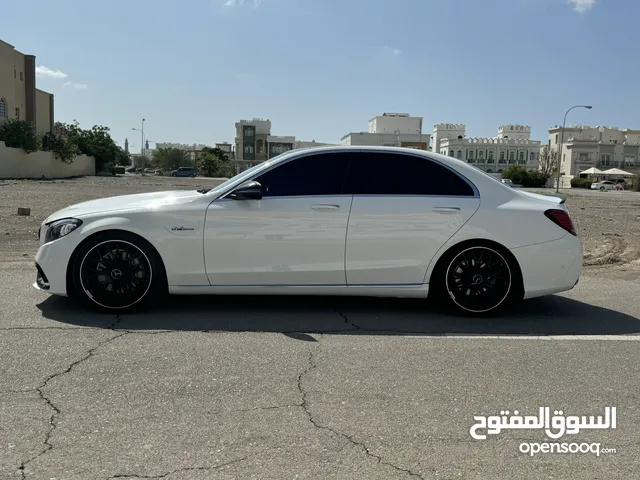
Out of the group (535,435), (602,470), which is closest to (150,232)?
(535,435)

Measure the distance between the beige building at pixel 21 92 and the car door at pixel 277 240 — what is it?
56484 mm

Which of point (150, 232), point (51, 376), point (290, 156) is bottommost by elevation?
point (51, 376)

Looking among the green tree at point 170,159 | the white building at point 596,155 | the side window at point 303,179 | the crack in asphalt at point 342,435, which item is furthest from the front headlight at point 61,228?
the green tree at point 170,159

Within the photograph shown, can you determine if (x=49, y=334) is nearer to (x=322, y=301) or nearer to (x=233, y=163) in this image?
(x=322, y=301)

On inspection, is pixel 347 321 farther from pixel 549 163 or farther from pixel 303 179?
pixel 549 163

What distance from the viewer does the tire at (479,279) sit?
5746mm

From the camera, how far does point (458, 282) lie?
18.9ft

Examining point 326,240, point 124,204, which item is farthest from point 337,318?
point 124,204

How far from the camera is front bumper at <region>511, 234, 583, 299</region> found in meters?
5.70

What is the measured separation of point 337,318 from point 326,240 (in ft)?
2.63

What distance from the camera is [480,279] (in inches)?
227

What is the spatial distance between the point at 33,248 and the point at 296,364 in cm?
728

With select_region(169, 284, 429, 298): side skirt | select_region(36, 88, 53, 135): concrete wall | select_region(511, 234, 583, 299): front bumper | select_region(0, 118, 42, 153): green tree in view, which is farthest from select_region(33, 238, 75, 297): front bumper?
select_region(36, 88, 53, 135): concrete wall

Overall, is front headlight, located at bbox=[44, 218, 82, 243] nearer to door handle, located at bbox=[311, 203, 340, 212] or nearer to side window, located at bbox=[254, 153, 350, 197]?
side window, located at bbox=[254, 153, 350, 197]
